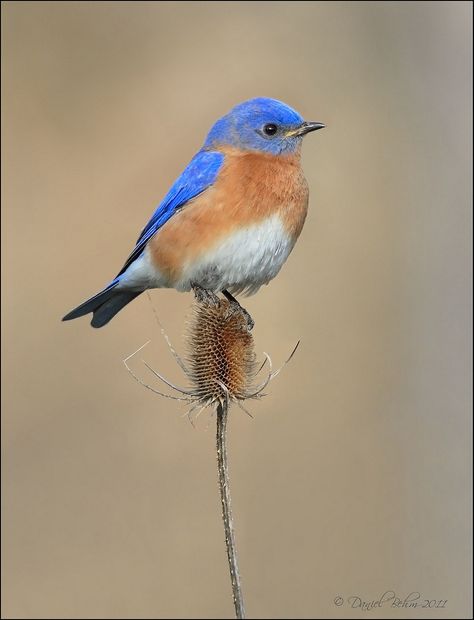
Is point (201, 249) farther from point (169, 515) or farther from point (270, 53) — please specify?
point (270, 53)

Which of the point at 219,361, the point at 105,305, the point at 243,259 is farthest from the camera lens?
the point at 105,305

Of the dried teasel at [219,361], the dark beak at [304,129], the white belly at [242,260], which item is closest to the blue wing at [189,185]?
the white belly at [242,260]

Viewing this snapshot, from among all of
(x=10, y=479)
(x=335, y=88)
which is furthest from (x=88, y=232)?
(x=335, y=88)

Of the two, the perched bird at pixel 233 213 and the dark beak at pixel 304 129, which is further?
the dark beak at pixel 304 129

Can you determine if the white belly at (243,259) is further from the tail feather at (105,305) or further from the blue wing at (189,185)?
the tail feather at (105,305)

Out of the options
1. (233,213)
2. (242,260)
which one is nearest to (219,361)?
(242,260)

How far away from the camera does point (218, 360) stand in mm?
3420

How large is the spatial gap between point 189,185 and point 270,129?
453 millimetres

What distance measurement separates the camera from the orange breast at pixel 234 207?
3.99 m

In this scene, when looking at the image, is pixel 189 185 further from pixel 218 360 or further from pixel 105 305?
pixel 218 360

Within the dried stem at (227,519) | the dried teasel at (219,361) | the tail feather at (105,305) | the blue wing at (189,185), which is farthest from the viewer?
the tail feather at (105,305)

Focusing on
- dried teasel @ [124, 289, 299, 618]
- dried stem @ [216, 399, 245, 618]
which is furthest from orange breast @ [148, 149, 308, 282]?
dried stem @ [216, 399, 245, 618]

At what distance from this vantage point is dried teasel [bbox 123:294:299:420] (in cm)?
331

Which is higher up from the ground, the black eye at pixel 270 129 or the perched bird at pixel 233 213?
the black eye at pixel 270 129
